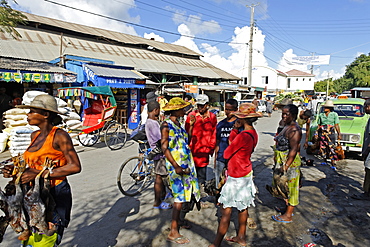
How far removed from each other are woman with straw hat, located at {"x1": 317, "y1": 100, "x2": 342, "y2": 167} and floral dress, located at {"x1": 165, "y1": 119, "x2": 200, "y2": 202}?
509 cm

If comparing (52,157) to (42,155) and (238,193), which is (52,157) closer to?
(42,155)

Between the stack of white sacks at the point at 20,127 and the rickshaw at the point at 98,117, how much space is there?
1.69 feet

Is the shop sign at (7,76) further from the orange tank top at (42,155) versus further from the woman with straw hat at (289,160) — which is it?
the woman with straw hat at (289,160)

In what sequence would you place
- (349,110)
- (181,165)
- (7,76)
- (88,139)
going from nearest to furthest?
(181,165) < (349,110) < (88,139) < (7,76)

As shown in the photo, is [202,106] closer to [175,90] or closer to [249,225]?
[249,225]

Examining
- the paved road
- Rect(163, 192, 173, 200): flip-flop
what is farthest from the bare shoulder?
Rect(163, 192, 173, 200): flip-flop

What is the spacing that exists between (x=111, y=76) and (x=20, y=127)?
198 inches

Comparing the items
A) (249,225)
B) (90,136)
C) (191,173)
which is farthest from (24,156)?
(90,136)

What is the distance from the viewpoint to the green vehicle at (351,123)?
7.20 metres

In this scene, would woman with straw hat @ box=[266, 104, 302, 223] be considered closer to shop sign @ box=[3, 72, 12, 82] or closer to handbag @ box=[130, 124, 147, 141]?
handbag @ box=[130, 124, 147, 141]

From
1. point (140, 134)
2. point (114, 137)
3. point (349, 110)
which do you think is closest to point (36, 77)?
point (114, 137)

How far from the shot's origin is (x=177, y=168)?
309 cm

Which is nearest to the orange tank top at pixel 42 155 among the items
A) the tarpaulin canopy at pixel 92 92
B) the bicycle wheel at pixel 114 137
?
the bicycle wheel at pixel 114 137

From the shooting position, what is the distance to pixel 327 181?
18.2 feet
